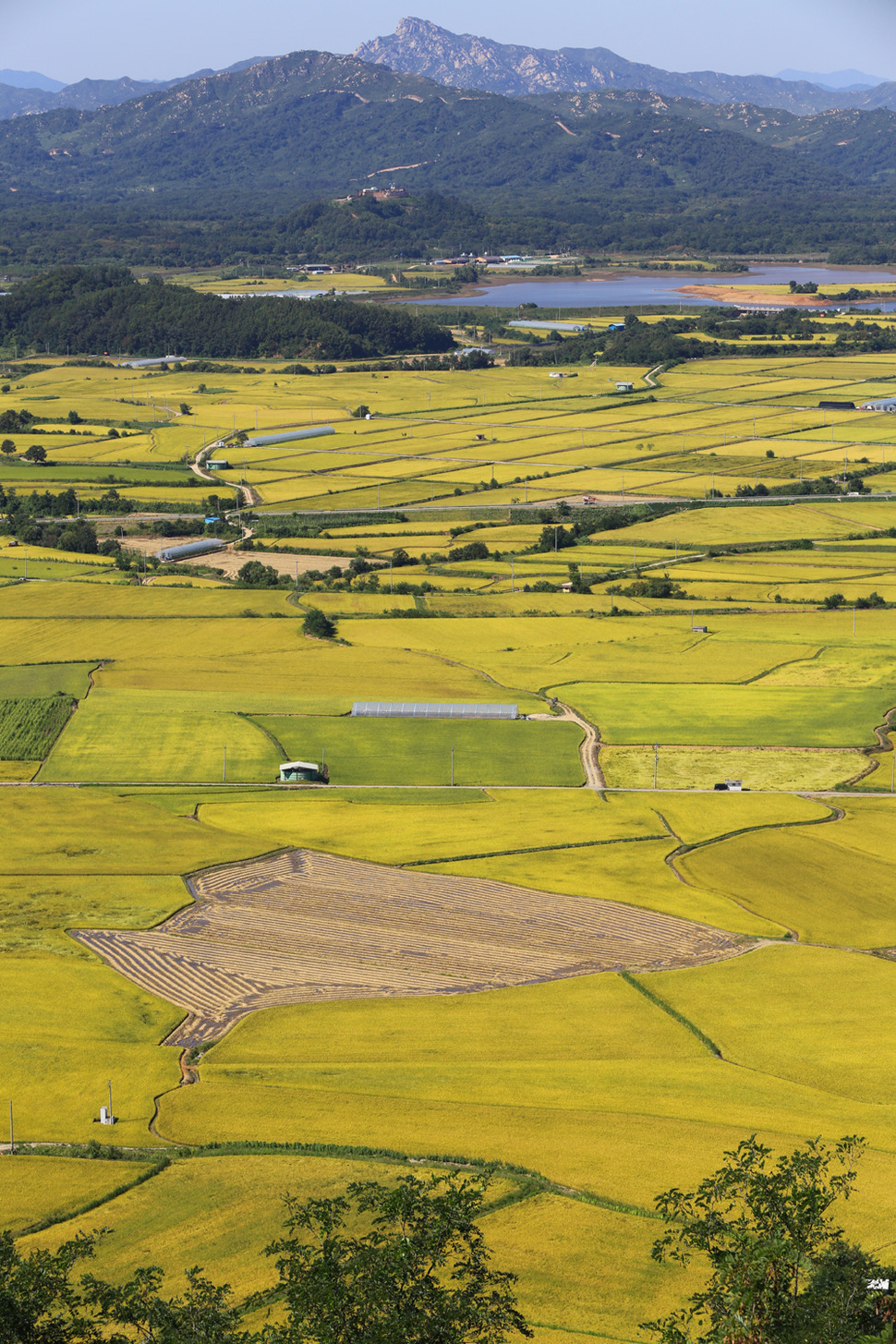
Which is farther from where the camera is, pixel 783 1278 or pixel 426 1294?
pixel 783 1278

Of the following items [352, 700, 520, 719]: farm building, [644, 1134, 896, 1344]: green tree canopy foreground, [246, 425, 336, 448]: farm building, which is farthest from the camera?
[246, 425, 336, 448]: farm building

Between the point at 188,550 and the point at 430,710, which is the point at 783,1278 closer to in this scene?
the point at 430,710

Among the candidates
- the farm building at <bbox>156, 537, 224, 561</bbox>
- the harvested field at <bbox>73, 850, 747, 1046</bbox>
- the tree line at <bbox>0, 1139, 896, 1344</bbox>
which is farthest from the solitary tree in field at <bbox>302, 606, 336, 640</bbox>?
the tree line at <bbox>0, 1139, 896, 1344</bbox>

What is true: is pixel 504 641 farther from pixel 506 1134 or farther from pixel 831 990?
pixel 506 1134

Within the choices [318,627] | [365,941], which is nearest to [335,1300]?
[365,941]

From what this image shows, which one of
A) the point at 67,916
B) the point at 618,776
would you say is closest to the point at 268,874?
the point at 67,916

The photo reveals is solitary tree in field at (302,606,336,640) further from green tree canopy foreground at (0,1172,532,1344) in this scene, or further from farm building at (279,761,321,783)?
green tree canopy foreground at (0,1172,532,1344)
